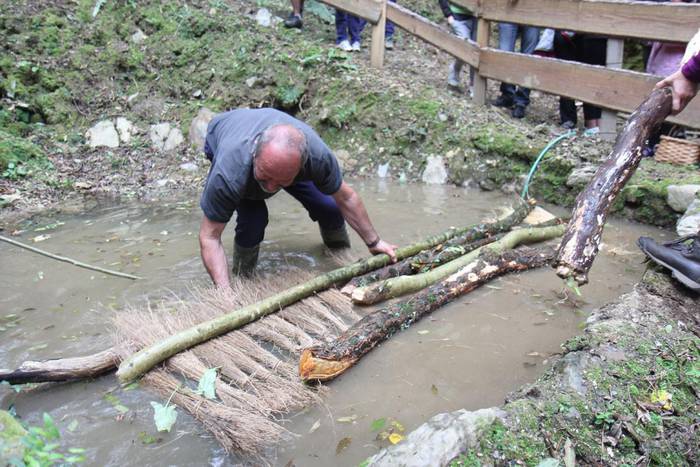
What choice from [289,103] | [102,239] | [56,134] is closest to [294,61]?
[289,103]

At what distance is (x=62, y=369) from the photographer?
7.82ft

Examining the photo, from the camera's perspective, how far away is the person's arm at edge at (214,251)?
2.92 meters

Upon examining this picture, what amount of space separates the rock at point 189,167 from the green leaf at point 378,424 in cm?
473

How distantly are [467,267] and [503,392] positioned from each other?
110cm

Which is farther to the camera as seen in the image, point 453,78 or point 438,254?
point 453,78

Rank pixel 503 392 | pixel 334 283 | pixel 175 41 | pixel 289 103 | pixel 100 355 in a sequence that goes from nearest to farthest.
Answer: pixel 503 392 < pixel 100 355 < pixel 334 283 < pixel 289 103 < pixel 175 41

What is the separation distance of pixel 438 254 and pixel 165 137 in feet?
14.6

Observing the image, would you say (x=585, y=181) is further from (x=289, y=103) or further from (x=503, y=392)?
(x=289, y=103)

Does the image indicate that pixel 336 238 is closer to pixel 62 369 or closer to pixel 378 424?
pixel 378 424

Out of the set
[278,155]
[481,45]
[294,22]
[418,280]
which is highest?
[294,22]

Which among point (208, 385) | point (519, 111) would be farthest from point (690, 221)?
point (208, 385)

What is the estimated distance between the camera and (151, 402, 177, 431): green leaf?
2049 mm

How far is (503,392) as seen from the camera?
7.48ft

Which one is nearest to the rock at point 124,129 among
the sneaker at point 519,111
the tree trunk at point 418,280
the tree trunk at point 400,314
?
the tree trunk at point 418,280
